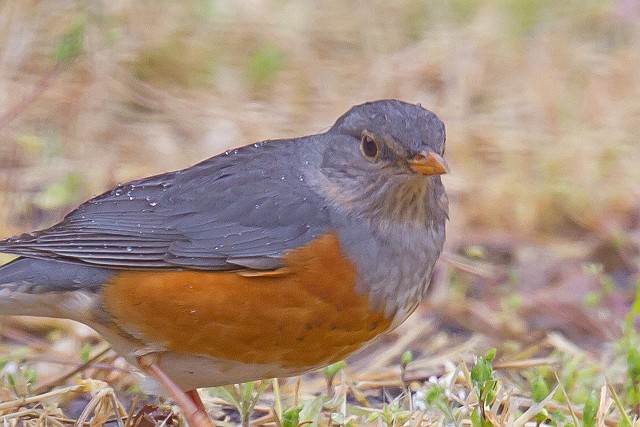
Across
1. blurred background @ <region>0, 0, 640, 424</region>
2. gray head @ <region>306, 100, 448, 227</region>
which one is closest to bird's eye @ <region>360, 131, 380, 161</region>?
gray head @ <region>306, 100, 448, 227</region>

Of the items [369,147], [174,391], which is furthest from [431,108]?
[174,391]

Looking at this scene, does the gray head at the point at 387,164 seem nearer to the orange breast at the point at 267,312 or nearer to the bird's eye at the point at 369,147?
the bird's eye at the point at 369,147

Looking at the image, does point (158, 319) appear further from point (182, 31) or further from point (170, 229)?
point (182, 31)

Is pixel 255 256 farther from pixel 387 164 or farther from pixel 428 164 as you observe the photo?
pixel 428 164

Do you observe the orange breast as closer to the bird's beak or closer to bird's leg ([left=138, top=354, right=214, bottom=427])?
bird's leg ([left=138, top=354, right=214, bottom=427])

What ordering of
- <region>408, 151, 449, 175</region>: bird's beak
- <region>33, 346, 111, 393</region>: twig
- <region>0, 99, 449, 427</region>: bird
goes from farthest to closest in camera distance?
<region>33, 346, 111, 393</region>: twig → <region>0, 99, 449, 427</region>: bird → <region>408, 151, 449, 175</region>: bird's beak

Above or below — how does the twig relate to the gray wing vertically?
below
